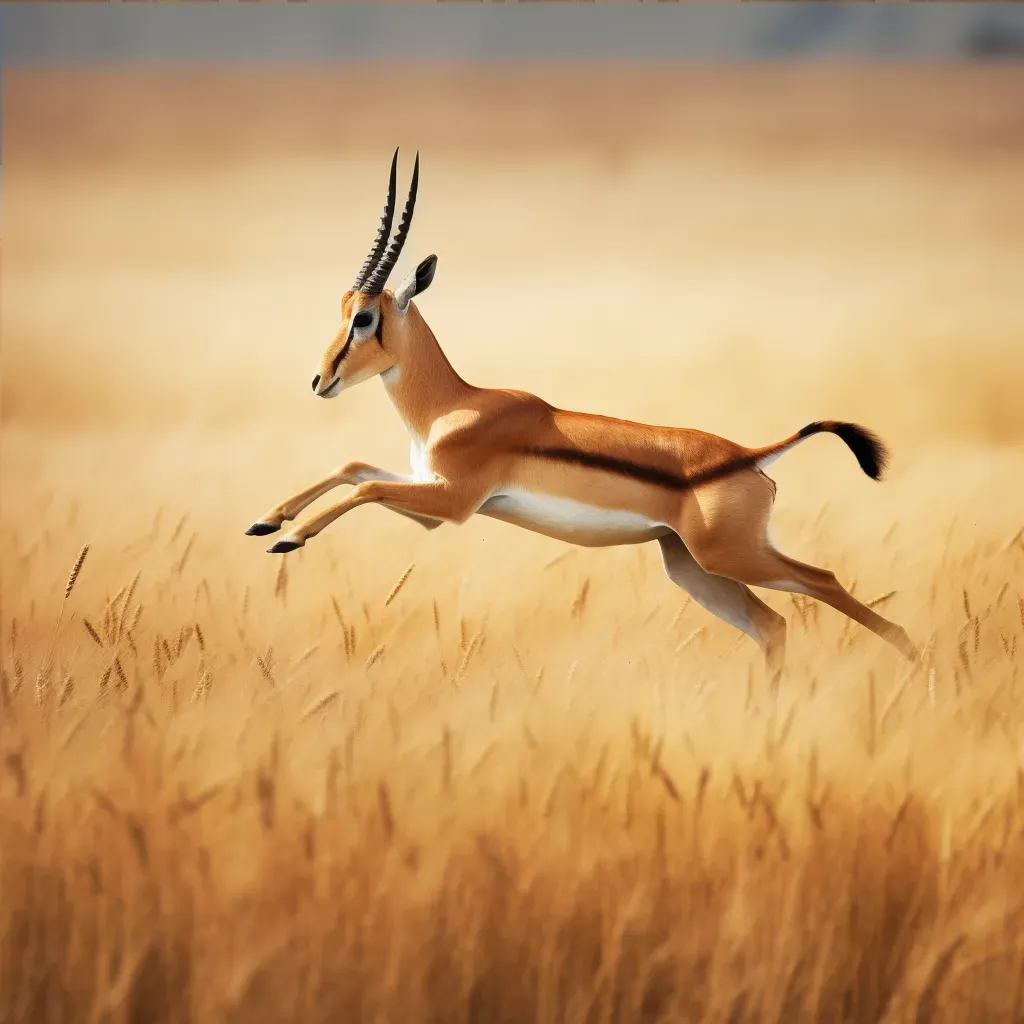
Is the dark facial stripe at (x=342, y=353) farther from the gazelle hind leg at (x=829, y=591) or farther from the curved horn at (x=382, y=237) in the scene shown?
the gazelle hind leg at (x=829, y=591)

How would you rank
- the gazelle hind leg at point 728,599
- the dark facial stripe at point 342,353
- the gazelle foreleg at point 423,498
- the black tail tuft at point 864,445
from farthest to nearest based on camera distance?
the gazelle hind leg at point 728,599, the black tail tuft at point 864,445, the dark facial stripe at point 342,353, the gazelle foreleg at point 423,498

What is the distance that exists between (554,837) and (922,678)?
2.48 m

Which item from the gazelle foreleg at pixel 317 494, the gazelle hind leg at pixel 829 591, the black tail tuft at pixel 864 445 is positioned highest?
the gazelle foreleg at pixel 317 494

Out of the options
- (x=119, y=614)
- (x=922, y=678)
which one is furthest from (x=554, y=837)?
(x=119, y=614)

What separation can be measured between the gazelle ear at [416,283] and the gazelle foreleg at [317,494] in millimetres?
789

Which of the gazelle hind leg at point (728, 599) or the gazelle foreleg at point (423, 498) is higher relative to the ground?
the gazelle foreleg at point (423, 498)

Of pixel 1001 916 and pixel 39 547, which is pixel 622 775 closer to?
pixel 1001 916

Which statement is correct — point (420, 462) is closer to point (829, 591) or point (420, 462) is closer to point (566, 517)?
point (566, 517)

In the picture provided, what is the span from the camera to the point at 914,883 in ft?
15.4

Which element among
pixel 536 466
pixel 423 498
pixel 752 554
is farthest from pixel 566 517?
pixel 752 554

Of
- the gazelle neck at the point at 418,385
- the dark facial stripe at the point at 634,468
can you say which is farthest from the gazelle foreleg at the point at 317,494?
the dark facial stripe at the point at 634,468

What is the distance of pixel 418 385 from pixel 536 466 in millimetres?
699


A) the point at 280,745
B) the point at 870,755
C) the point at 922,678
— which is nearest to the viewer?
the point at 280,745

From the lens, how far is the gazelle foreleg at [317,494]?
6.81 meters
